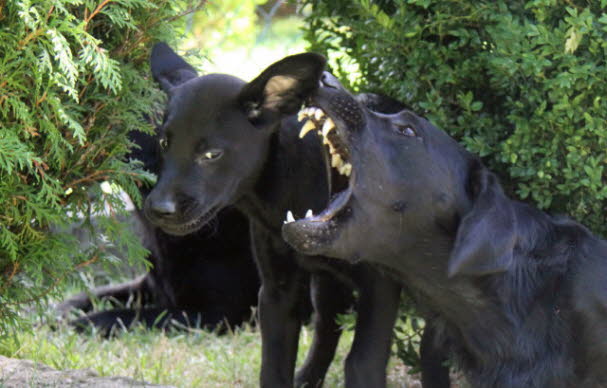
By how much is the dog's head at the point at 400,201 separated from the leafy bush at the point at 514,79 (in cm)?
36

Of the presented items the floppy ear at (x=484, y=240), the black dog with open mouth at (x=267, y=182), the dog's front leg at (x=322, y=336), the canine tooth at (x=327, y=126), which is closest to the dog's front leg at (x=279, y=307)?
the black dog with open mouth at (x=267, y=182)

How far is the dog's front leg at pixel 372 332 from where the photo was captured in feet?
11.4

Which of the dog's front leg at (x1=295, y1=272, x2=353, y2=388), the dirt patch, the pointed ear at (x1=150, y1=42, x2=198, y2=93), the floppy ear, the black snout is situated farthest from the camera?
the dog's front leg at (x1=295, y1=272, x2=353, y2=388)

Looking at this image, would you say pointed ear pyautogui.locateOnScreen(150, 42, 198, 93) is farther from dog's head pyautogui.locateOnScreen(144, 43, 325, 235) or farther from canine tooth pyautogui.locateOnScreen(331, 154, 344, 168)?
canine tooth pyautogui.locateOnScreen(331, 154, 344, 168)

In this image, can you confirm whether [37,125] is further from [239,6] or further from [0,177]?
[239,6]

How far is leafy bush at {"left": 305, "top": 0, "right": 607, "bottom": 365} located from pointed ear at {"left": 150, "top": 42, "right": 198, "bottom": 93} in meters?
0.69

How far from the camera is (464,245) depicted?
3.01 m

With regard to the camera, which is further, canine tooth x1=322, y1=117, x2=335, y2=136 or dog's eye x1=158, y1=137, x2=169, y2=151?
dog's eye x1=158, y1=137, x2=169, y2=151

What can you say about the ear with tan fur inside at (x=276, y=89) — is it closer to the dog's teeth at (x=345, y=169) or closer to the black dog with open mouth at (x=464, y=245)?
the black dog with open mouth at (x=464, y=245)

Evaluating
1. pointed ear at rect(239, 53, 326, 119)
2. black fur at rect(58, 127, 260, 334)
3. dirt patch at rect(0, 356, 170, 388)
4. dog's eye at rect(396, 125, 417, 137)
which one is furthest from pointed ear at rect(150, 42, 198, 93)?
black fur at rect(58, 127, 260, 334)

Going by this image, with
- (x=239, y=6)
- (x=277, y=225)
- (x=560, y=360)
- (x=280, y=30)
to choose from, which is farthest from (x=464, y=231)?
(x=280, y=30)

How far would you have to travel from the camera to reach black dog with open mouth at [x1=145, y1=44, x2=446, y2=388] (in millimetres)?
3383

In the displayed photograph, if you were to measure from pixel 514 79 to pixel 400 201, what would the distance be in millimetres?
728

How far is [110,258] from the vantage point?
3.73 metres
